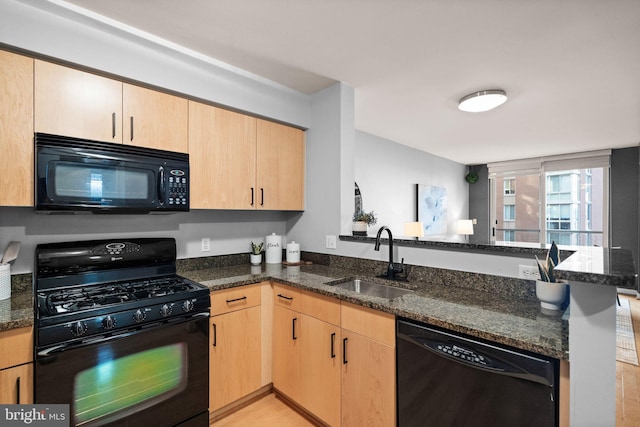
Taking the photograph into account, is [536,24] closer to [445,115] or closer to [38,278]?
[445,115]

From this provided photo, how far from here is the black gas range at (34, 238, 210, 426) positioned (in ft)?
4.50

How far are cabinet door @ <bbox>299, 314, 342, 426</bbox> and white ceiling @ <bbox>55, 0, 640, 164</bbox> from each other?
1.74 m

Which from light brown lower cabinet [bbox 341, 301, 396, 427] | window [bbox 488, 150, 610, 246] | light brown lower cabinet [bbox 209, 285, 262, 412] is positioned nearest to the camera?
light brown lower cabinet [bbox 341, 301, 396, 427]

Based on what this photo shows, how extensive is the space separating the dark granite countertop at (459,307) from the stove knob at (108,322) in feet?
1.80

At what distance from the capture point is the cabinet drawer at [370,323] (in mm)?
1541

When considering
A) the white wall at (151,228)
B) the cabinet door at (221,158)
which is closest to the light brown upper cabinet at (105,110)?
the cabinet door at (221,158)

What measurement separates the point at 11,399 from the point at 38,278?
650 mm

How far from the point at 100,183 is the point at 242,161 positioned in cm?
93

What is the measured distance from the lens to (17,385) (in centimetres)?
130

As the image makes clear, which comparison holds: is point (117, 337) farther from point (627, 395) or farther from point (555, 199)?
point (555, 199)

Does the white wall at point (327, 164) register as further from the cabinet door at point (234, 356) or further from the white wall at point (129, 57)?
the cabinet door at point (234, 356)

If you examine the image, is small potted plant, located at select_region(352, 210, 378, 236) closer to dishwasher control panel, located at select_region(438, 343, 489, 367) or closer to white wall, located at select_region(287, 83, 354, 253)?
white wall, located at select_region(287, 83, 354, 253)

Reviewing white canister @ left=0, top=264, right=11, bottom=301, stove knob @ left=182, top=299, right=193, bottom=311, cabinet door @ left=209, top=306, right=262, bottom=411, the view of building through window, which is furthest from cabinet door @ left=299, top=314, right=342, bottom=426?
the view of building through window

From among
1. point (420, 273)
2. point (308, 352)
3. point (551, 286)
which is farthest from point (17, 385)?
point (551, 286)
